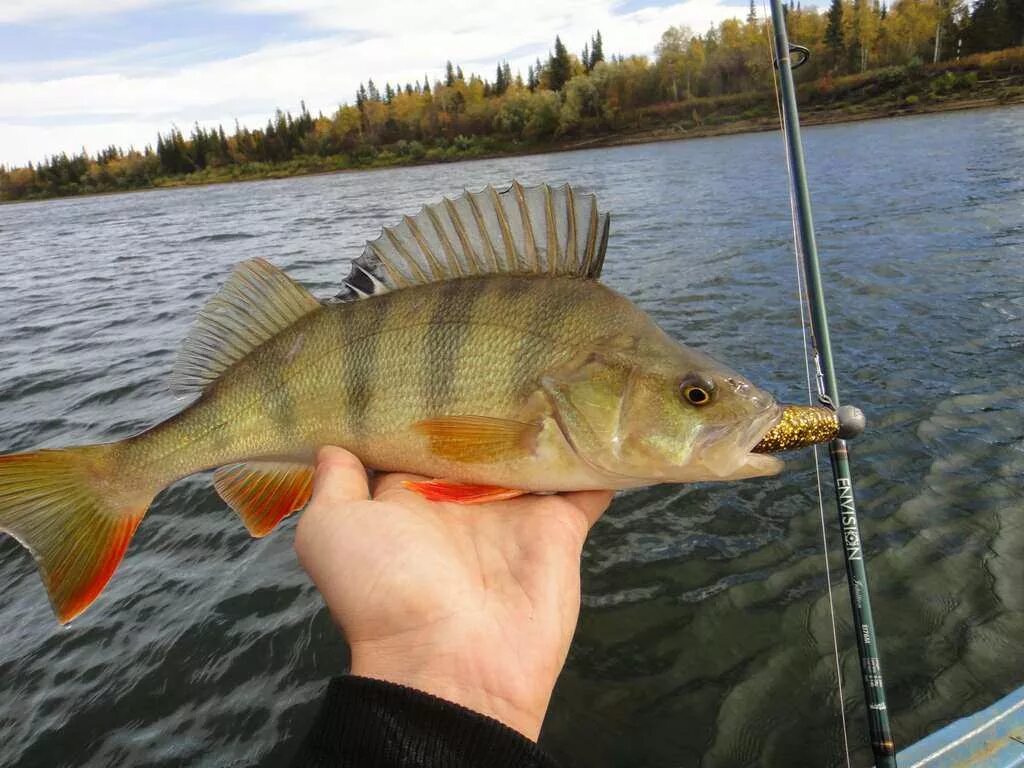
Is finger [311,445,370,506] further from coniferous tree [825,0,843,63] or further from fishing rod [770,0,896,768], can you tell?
coniferous tree [825,0,843,63]

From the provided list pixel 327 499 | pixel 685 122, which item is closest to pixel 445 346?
pixel 327 499

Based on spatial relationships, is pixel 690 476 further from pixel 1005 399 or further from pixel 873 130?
pixel 873 130

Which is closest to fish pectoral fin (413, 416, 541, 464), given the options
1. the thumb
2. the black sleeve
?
the thumb

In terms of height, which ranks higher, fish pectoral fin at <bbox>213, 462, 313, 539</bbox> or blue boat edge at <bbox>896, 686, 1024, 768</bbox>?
fish pectoral fin at <bbox>213, 462, 313, 539</bbox>

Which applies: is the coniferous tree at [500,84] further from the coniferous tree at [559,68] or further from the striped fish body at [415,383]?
the striped fish body at [415,383]

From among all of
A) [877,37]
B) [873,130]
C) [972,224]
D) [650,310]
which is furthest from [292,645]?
[877,37]

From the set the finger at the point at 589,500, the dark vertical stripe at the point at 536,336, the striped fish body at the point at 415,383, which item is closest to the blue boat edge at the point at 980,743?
the finger at the point at 589,500

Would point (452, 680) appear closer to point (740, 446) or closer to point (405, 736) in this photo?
point (405, 736)
